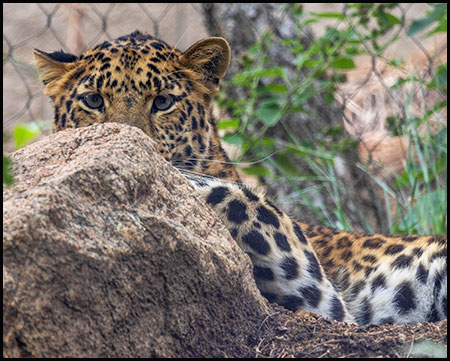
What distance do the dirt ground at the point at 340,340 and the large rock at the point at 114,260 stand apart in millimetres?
67

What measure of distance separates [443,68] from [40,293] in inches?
166

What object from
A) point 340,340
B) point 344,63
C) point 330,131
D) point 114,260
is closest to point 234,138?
point 344,63

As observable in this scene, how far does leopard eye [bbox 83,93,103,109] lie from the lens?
340 centimetres

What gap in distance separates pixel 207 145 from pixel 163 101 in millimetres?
313

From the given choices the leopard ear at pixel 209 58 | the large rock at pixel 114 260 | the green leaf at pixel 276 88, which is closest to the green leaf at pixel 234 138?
the green leaf at pixel 276 88

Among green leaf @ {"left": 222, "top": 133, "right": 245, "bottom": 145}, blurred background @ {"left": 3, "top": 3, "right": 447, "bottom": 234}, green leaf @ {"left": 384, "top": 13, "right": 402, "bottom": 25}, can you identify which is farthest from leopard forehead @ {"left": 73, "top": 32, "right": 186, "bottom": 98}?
green leaf @ {"left": 384, "top": 13, "right": 402, "bottom": 25}

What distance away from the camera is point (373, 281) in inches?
140

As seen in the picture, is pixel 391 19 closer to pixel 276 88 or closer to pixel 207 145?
pixel 276 88

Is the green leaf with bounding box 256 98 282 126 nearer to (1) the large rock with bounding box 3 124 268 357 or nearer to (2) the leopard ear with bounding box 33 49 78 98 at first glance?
(2) the leopard ear with bounding box 33 49 78 98

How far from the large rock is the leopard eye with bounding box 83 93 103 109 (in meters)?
1.09

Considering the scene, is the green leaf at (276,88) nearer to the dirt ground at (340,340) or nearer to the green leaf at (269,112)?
the green leaf at (269,112)

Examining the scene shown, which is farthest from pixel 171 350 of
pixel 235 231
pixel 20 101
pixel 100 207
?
pixel 20 101

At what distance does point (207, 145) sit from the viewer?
357cm

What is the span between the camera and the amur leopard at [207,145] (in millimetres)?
3143
